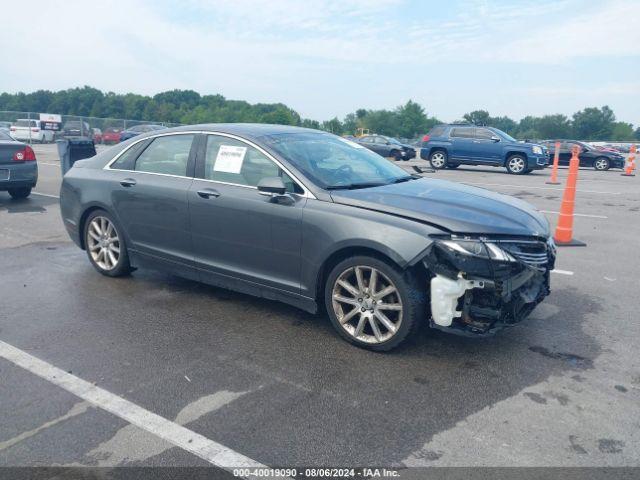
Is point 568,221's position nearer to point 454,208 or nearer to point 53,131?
point 454,208

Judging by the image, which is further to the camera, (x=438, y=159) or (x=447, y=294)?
(x=438, y=159)

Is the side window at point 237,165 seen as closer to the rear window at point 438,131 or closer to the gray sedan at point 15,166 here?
the gray sedan at point 15,166

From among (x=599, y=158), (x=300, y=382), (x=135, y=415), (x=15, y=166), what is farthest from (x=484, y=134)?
(x=135, y=415)

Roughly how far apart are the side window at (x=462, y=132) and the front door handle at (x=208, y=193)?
17492 millimetres

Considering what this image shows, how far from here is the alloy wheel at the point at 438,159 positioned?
2135 centimetres

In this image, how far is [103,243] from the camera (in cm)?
575

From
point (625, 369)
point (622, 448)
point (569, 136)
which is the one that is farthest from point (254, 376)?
point (569, 136)

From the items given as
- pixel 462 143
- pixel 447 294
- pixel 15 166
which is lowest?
pixel 447 294

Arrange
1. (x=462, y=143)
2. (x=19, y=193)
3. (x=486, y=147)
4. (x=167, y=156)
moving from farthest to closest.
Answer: (x=462, y=143)
(x=486, y=147)
(x=19, y=193)
(x=167, y=156)

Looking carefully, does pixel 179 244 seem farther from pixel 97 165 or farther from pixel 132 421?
pixel 132 421

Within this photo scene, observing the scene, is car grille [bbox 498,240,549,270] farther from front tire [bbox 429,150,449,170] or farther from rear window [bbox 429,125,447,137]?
rear window [bbox 429,125,447,137]

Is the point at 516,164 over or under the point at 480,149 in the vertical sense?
under

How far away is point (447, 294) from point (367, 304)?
0.61 meters

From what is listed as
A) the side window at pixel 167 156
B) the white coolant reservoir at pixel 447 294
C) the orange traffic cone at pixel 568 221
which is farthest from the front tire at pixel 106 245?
the orange traffic cone at pixel 568 221
